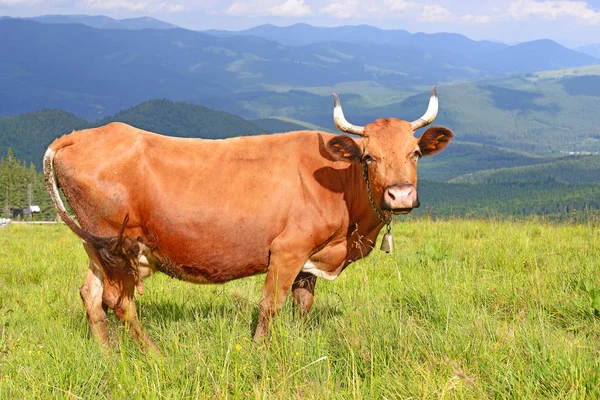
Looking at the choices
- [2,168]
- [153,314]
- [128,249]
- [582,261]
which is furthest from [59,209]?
[2,168]

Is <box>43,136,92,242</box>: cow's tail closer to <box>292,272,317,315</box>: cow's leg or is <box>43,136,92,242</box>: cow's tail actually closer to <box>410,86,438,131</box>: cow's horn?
<box>292,272,317,315</box>: cow's leg

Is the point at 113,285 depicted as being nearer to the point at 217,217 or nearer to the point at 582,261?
the point at 217,217

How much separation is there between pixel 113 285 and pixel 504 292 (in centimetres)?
453

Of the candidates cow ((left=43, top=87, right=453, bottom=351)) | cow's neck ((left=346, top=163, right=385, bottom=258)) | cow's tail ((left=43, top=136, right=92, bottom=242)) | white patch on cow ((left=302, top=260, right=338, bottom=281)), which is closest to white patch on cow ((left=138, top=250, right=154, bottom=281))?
cow ((left=43, top=87, right=453, bottom=351))

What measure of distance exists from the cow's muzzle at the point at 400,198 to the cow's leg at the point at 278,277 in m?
1.12

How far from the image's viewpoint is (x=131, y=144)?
6.60 metres

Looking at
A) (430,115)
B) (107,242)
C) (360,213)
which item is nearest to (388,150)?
(360,213)

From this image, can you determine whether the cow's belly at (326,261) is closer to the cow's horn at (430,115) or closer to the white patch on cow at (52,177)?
the cow's horn at (430,115)

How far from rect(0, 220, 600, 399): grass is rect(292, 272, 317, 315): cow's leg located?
32 cm

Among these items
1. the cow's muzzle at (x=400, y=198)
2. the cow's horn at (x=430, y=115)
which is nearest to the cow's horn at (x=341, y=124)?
the cow's horn at (x=430, y=115)

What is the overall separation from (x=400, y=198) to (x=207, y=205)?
6.75 feet

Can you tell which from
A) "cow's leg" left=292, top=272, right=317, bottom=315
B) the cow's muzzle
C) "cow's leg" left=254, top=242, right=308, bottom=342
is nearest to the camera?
the cow's muzzle

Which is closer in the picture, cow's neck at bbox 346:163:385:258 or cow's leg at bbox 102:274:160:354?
cow's leg at bbox 102:274:160:354

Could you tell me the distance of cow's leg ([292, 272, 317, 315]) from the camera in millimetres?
7098
